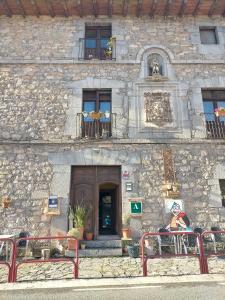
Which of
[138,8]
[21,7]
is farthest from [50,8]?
[138,8]

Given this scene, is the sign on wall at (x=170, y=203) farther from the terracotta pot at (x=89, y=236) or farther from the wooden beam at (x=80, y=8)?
the wooden beam at (x=80, y=8)

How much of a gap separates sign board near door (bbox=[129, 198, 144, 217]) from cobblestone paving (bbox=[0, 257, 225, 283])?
1364 mm

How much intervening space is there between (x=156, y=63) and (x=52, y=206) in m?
6.03

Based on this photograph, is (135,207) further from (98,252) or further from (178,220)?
(98,252)

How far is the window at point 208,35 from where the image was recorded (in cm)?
957

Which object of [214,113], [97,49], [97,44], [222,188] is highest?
[97,44]

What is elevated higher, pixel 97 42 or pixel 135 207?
pixel 97 42

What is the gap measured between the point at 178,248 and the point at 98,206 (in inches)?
101

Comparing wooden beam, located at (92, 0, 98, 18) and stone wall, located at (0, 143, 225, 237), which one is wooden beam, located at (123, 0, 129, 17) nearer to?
wooden beam, located at (92, 0, 98, 18)

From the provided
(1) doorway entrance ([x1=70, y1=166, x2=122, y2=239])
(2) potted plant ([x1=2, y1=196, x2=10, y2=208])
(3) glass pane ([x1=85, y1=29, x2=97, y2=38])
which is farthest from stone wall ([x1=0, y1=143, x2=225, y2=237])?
(3) glass pane ([x1=85, y1=29, x2=97, y2=38])

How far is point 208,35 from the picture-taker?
9.68 m

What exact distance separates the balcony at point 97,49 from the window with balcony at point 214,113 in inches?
144

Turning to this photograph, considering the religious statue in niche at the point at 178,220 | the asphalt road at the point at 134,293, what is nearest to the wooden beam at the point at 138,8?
the religious statue in niche at the point at 178,220

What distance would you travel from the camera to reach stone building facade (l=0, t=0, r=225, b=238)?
7465 mm
